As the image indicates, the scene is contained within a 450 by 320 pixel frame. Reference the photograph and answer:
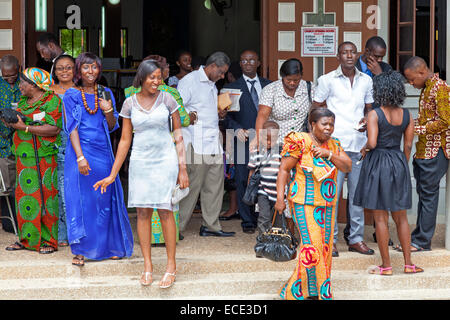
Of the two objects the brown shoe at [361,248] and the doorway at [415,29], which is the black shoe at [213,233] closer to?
the brown shoe at [361,248]

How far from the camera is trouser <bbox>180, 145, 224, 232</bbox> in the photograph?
7.28 m

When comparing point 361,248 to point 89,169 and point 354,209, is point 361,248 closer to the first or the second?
point 354,209

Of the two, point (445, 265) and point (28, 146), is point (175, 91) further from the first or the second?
point (445, 265)

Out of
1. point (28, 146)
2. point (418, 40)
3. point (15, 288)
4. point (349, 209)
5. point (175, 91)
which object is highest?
point (418, 40)

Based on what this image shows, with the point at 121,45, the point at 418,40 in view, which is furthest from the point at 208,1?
the point at 418,40

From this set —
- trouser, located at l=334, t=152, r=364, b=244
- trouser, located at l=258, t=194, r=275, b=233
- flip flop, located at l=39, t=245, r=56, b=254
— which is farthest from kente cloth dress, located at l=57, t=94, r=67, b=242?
trouser, located at l=334, t=152, r=364, b=244

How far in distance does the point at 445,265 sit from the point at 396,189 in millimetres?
1021

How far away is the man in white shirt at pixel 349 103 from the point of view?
6.66 meters

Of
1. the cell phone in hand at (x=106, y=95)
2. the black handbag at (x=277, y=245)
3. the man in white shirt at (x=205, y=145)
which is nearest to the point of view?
the black handbag at (x=277, y=245)

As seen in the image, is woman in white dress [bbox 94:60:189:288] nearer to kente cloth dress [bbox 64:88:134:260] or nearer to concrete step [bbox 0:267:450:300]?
concrete step [bbox 0:267:450:300]

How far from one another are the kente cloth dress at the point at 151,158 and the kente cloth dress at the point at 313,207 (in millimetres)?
950

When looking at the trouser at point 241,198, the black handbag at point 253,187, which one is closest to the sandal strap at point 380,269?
the black handbag at point 253,187

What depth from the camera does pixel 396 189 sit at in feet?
20.0

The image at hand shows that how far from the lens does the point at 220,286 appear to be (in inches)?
234
